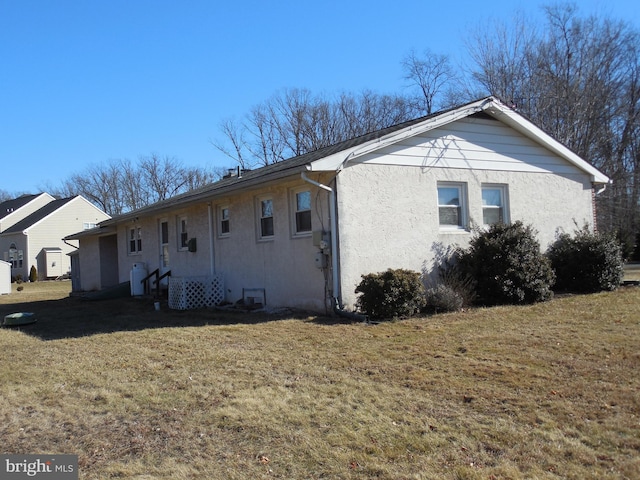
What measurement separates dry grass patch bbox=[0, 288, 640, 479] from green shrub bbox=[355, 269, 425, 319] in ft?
2.19

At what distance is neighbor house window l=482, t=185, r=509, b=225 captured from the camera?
1373 cm

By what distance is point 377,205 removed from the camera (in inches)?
466

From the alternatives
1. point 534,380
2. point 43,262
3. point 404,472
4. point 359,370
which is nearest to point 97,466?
point 404,472

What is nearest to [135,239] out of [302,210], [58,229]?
[302,210]

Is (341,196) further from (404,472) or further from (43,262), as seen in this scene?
(43,262)

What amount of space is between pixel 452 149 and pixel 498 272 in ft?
10.3

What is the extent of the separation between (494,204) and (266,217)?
5.71 metres

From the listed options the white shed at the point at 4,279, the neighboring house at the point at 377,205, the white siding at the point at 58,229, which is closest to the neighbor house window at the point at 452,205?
the neighboring house at the point at 377,205

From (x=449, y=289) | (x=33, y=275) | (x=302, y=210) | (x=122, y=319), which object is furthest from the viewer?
(x=33, y=275)

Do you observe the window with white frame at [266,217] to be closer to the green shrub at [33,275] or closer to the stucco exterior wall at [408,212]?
the stucco exterior wall at [408,212]

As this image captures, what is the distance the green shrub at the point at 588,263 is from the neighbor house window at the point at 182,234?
10.6 m

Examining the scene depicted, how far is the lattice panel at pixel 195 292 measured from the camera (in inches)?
564

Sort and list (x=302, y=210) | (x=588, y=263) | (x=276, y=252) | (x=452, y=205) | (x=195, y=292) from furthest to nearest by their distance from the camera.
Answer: (x=195, y=292) → (x=588, y=263) → (x=452, y=205) → (x=276, y=252) → (x=302, y=210)

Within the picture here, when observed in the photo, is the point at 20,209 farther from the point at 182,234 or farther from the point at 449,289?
the point at 449,289
